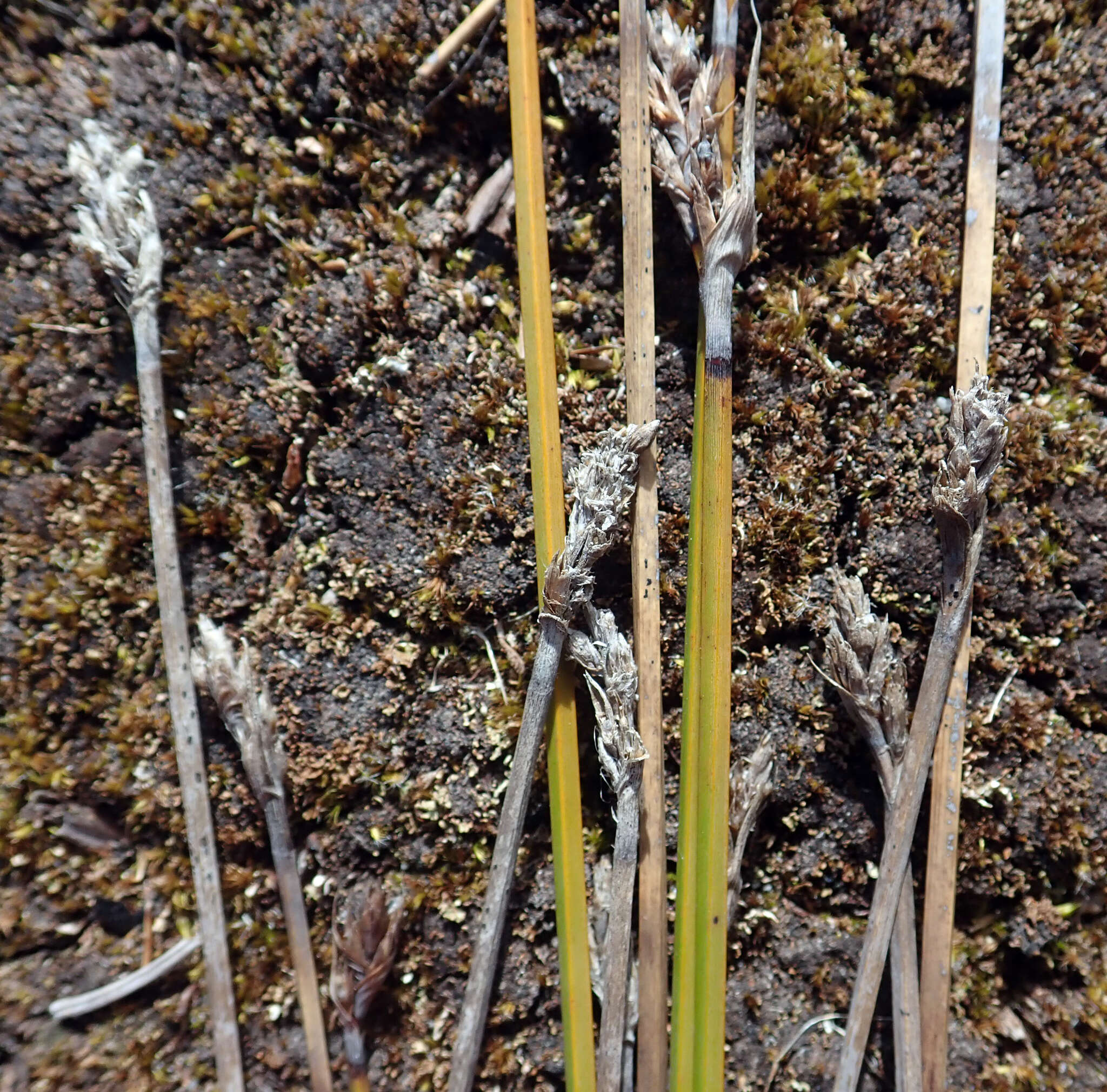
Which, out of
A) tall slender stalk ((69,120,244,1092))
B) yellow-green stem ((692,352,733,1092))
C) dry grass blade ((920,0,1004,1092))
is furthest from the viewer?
tall slender stalk ((69,120,244,1092))

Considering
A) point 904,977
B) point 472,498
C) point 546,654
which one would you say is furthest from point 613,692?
point 904,977

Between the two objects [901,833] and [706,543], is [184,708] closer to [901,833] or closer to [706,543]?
[706,543]

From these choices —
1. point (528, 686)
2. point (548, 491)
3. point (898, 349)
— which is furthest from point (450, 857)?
point (898, 349)

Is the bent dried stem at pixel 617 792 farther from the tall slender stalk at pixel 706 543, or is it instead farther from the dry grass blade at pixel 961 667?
the dry grass blade at pixel 961 667

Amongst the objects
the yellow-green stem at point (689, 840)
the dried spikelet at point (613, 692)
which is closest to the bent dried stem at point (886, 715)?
the yellow-green stem at point (689, 840)

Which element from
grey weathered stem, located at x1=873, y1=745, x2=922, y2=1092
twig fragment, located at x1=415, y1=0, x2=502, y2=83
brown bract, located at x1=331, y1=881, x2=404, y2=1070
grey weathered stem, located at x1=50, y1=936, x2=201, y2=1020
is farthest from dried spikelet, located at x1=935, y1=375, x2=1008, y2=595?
grey weathered stem, located at x1=50, y1=936, x2=201, y2=1020

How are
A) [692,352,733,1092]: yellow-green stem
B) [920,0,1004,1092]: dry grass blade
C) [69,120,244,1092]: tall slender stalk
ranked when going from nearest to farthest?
[692,352,733,1092]: yellow-green stem < [920,0,1004,1092]: dry grass blade < [69,120,244,1092]: tall slender stalk

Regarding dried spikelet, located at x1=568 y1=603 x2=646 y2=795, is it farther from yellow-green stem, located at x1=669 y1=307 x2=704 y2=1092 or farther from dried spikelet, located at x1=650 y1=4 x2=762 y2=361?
dried spikelet, located at x1=650 y1=4 x2=762 y2=361
